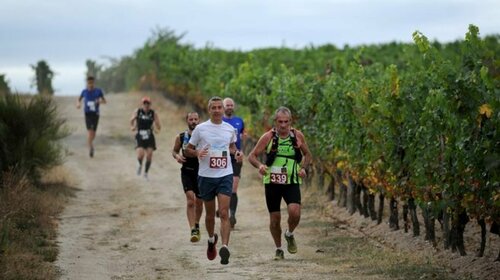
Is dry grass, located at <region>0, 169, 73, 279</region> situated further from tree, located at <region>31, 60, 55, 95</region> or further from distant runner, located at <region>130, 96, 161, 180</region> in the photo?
tree, located at <region>31, 60, 55, 95</region>

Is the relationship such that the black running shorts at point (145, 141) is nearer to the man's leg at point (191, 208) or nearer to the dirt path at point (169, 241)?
the dirt path at point (169, 241)

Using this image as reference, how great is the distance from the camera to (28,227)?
15781 millimetres

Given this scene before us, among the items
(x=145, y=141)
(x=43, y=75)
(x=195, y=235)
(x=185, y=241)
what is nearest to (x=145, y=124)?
(x=145, y=141)

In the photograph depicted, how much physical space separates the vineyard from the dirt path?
2.79 ft

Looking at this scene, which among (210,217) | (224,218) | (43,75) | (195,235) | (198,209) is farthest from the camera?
(43,75)

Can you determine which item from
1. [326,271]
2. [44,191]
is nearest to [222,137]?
[326,271]

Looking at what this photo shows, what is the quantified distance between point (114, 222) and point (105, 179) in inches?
270

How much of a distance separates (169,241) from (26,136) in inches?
232

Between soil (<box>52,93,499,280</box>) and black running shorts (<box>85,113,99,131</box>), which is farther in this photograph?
black running shorts (<box>85,113,99,131</box>)

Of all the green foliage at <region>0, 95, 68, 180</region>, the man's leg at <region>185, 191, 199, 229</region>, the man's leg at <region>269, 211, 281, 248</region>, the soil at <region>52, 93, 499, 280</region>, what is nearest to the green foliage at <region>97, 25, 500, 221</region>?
the soil at <region>52, 93, 499, 280</region>

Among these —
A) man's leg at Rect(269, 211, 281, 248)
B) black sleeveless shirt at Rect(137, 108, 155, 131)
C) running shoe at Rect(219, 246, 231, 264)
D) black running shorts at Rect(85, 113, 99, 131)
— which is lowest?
running shoe at Rect(219, 246, 231, 264)

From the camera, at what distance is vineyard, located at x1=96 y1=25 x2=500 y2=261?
11.7 meters

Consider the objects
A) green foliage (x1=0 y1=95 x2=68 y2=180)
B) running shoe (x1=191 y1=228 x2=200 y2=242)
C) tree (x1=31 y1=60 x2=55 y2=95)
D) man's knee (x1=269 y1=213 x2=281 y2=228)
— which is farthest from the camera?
tree (x1=31 y1=60 x2=55 y2=95)

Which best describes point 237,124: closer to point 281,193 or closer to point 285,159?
point 281,193
